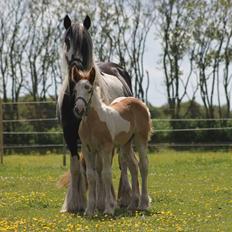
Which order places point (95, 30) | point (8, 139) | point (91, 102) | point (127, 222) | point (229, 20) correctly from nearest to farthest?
point (127, 222) → point (91, 102) → point (8, 139) → point (229, 20) → point (95, 30)

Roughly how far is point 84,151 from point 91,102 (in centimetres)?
63

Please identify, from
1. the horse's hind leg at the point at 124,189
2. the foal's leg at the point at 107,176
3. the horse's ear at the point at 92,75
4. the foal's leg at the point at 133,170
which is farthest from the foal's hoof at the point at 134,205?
the horse's ear at the point at 92,75

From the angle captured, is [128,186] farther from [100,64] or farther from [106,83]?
[100,64]

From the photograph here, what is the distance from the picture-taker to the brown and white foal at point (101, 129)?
7.77 metres

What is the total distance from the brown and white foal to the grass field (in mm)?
355

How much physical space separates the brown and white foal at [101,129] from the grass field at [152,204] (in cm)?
36

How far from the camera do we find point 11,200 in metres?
9.96

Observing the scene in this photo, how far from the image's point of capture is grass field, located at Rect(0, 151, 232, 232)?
6965 mm

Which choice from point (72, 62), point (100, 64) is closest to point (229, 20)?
point (100, 64)

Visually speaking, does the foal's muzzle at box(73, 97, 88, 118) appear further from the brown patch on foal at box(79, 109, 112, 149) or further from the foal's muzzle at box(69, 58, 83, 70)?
the foal's muzzle at box(69, 58, 83, 70)

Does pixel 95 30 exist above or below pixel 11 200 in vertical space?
above

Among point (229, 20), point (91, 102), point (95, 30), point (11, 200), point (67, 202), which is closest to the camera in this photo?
point (91, 102)

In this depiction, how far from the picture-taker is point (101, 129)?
781 centimetres

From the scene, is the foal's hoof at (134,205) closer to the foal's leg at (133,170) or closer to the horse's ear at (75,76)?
the foal's leg at (133,170)
